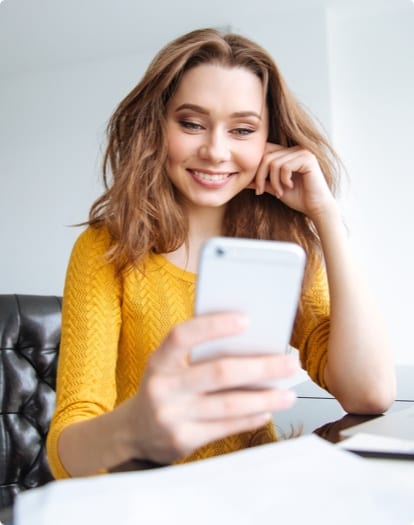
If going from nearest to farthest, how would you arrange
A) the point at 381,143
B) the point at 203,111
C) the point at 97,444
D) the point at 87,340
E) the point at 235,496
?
A: the point at 235,496, the point at 97,444, the point at 87,340, the point at 203,111, the point at 381,143

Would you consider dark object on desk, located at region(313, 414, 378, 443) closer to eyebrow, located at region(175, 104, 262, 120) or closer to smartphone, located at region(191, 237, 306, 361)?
smartphone, located at region(191, 237, 306, 361)

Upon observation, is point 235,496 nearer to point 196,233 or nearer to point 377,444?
point 377,444

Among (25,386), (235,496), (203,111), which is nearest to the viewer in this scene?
(235,496)

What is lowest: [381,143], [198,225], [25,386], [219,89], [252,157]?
[25,386]

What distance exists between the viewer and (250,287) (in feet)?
1.69

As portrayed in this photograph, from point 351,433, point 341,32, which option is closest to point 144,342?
point 351,433

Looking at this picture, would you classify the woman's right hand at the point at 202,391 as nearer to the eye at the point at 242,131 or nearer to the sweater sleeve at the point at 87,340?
the sweater sleeve at the point at 87,340

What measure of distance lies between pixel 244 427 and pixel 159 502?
5.3 inches

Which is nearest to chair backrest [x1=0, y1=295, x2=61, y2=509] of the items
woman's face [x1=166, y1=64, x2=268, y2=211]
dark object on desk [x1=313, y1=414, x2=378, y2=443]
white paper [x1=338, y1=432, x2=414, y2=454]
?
woman's face [x1=166, y1=64, x2=268, y2=211]

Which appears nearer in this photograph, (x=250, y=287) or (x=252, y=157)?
(x=250, y=287)

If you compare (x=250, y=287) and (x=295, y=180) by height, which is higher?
(x=295, y=180)

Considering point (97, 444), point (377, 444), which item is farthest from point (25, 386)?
point (377, 444)

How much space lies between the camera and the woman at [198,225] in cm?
92

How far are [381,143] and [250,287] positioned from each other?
270 centimetres
